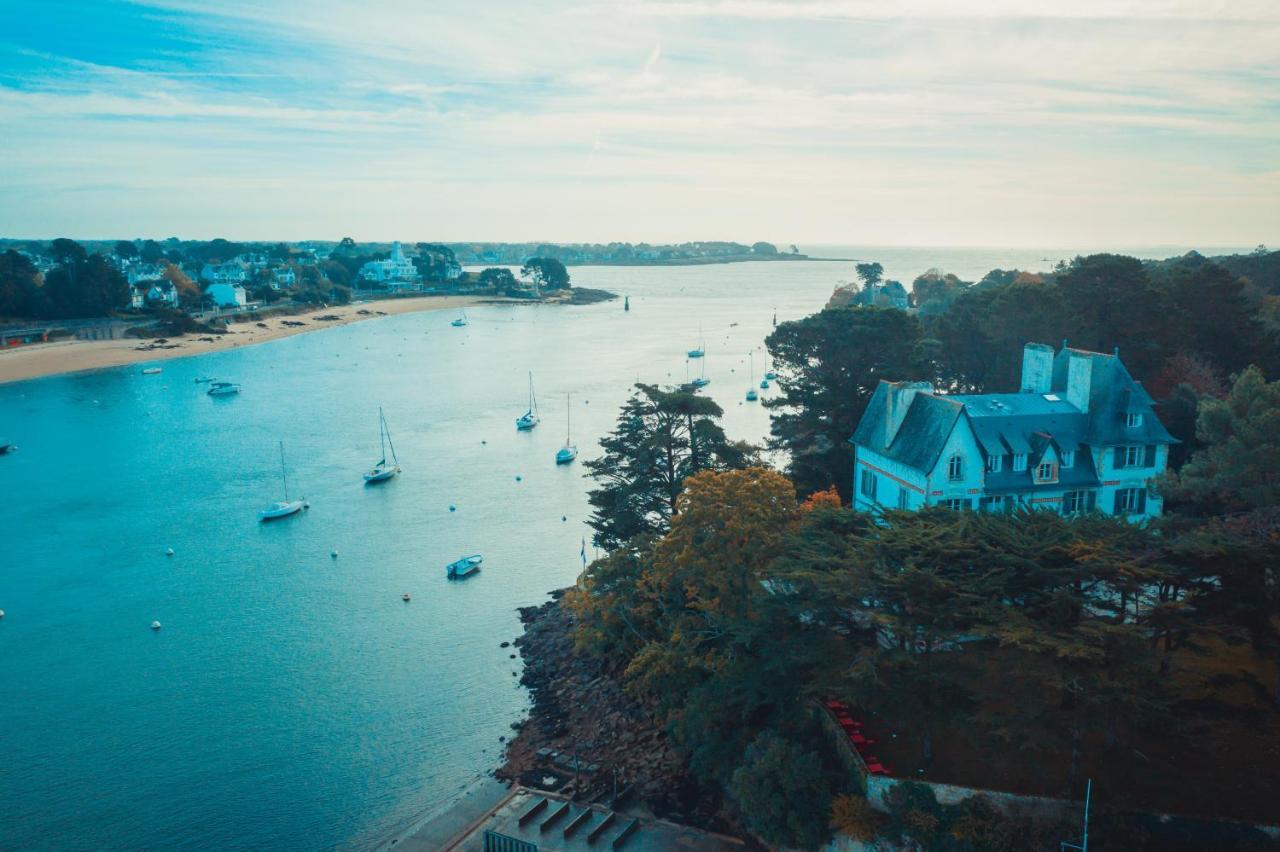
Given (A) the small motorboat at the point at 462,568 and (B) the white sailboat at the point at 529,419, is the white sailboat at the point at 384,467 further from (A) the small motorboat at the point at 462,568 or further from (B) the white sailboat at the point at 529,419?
(A) the small motorboat at the point at 462,568

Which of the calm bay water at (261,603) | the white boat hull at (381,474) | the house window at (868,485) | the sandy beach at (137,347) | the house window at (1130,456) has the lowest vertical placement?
the calm bay water at (261,603)

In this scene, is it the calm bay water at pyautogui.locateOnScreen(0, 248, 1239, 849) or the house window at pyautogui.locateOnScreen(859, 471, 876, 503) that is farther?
the house window at pyautogui.locateOnScreen(859, 471, 876, 503)

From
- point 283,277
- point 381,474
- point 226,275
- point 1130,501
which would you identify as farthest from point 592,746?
point 283,277

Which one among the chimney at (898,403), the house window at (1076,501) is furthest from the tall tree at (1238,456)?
the chimney at (898,403)

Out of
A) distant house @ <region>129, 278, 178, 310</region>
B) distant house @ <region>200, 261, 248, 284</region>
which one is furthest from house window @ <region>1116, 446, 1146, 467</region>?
distant house @ <region>200, 261, 248, 284</region>

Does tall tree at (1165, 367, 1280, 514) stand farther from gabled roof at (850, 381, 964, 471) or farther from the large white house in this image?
gabled roof at (850, 381, 964, 471)
